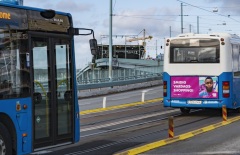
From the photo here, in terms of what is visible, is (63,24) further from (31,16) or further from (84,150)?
(84,150)

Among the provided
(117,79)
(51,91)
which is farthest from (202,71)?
(117,79)

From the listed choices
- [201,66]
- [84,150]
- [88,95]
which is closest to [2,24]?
[84,150]

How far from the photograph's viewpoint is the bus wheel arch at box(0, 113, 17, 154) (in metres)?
7.28

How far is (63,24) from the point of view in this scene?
880 centimetres

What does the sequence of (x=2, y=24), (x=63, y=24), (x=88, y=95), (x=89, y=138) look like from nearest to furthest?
(x=2, y=24) → (x=63, y=24) → (x=89, y=138) → (x=88, y=95)

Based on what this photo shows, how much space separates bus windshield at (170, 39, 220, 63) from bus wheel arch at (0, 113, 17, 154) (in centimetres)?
1091

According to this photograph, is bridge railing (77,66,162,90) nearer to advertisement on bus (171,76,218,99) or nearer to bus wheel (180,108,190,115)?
bus wheel (180,108,190,115)

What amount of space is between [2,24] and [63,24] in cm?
172

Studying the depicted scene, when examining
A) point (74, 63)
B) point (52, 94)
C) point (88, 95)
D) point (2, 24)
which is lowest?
point (88, 95)

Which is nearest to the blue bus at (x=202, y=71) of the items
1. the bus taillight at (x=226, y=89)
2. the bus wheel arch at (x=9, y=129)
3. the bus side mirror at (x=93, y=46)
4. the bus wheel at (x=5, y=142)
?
the bus taillight at (x=226, y=89)

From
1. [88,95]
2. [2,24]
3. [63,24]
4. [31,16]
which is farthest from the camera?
[88,95]

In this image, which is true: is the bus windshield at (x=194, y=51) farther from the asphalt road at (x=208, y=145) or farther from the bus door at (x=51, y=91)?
the bus door at (x=51, y=91)

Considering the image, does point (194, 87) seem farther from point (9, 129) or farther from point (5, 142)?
point (5, 142)

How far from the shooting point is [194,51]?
17.3 metres
